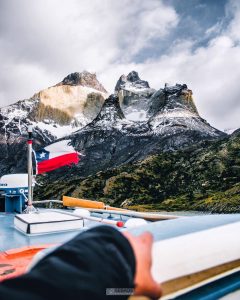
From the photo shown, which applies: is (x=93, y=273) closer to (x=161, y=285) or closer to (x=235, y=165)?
(x=161, y=285)

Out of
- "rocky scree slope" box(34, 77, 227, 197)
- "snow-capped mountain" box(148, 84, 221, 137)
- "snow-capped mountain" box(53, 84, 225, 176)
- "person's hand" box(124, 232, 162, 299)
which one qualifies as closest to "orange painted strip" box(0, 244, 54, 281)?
"person's hand" box(124, 232, 162, 299)

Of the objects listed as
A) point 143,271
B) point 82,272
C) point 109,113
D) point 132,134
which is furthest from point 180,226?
point 109,113

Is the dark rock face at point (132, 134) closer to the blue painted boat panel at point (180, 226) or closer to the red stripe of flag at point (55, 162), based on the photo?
the red stripe of flag at point (55, 162)

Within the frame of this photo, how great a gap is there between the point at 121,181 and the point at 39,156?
2815 cm

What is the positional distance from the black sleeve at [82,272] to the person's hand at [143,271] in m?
0.04

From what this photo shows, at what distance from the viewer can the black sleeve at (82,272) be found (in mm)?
1359

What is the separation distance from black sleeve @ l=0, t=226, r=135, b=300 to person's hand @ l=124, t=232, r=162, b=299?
0.04 metres

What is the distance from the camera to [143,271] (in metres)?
1.57

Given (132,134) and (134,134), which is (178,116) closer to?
(134,134)

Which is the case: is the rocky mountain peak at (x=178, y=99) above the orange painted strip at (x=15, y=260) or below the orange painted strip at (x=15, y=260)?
above

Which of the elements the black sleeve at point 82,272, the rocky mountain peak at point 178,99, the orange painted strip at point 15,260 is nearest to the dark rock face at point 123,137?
the rocky mountain peak at point 178,99

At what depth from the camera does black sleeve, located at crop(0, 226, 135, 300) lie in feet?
4.46

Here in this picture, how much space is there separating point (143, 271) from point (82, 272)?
0.31 metres

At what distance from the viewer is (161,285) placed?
173cm
